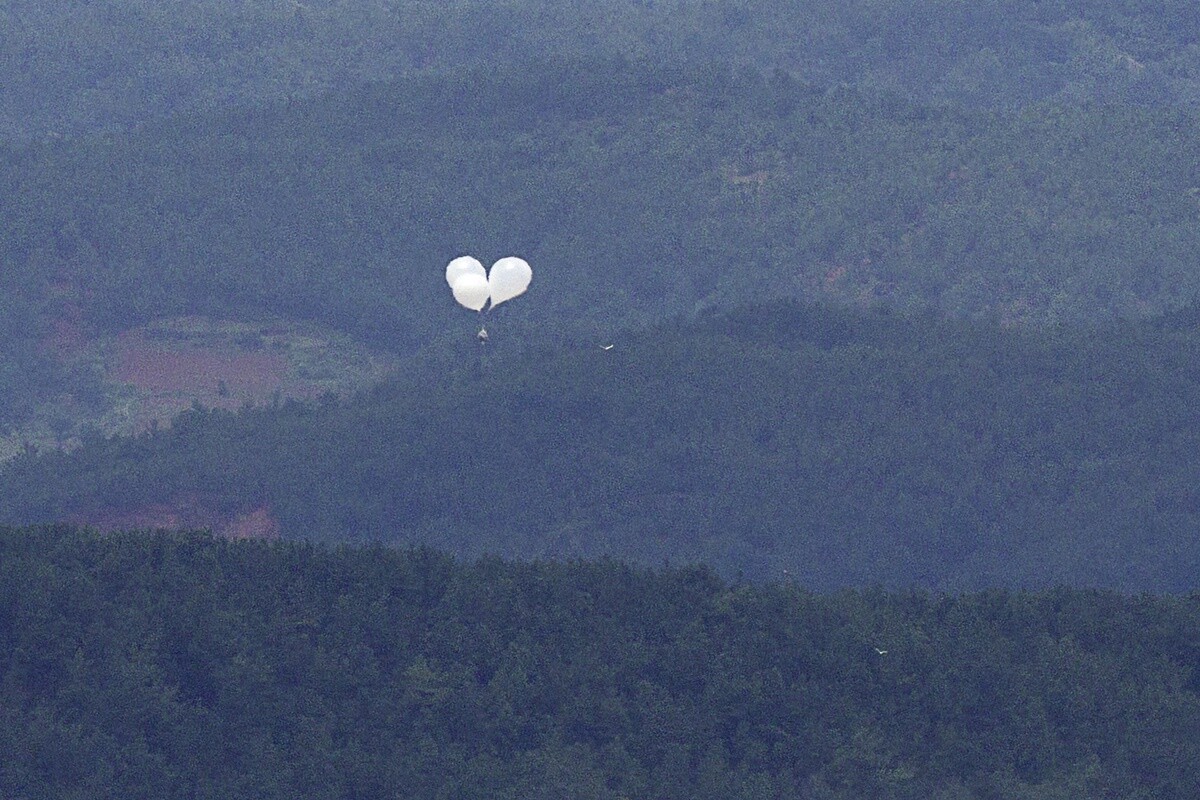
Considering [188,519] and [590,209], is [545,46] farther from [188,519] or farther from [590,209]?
[188,519]

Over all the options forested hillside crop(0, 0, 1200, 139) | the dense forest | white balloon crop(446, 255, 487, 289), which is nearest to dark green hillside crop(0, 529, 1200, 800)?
the dense forest

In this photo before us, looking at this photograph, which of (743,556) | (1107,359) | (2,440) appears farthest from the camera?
(2,440)

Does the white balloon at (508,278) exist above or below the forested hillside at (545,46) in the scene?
below

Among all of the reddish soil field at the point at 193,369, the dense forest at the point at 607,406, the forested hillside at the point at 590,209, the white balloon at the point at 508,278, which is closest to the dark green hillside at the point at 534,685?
the dense forest at the point at 607,406

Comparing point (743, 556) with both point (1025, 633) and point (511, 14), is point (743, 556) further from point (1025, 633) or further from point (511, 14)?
point (511, 14)

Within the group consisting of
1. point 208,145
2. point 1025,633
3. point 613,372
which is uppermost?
point 208,145

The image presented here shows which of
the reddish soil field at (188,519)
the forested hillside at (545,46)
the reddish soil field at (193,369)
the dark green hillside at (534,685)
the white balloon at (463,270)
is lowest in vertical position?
the dark green hillside at (534,685)

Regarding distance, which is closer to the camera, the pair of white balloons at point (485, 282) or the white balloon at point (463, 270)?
the pair of white balloons at point (485, 282)

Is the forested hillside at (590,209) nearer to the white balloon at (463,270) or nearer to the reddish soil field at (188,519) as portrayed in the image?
the white balloon at (463,270)

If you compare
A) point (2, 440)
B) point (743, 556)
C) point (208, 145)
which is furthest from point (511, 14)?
point (743, 556)
